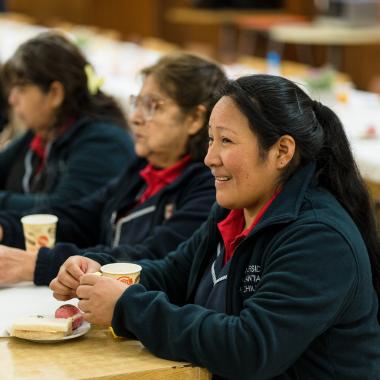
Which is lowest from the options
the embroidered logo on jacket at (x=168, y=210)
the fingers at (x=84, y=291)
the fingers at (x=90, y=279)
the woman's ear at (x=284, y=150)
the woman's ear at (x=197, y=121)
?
the embroidered logo on jacket at (x=168, y=210)

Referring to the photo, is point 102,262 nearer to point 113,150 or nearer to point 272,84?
point 272,84

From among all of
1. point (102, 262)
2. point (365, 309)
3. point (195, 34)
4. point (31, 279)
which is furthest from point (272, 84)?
point (195, 34)

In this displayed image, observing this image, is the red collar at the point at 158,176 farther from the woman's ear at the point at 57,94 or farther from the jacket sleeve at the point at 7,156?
the jacket sleeve at the point at 7,156

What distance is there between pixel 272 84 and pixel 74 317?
0.68 m

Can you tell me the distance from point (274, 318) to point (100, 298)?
0.40 metres

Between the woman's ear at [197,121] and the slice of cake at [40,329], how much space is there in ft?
3.35

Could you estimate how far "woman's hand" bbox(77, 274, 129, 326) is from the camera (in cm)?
192

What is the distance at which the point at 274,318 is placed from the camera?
5.76 feet

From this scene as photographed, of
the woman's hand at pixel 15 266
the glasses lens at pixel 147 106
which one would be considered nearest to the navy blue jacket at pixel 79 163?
the glasses lens at pixel 147 106

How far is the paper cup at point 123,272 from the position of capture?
6.68ft

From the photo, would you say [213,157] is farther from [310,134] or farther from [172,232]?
[172,232]

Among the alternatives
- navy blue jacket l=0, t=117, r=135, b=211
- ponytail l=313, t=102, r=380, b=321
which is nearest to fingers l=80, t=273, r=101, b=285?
ponytail l=313, t=102, r=380, b=321

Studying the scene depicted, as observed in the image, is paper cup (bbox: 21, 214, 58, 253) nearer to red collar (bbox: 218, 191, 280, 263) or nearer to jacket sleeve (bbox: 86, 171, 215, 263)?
jacket sleeve (bbox: 86, 171, 215, 263)

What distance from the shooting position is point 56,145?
139 inches
